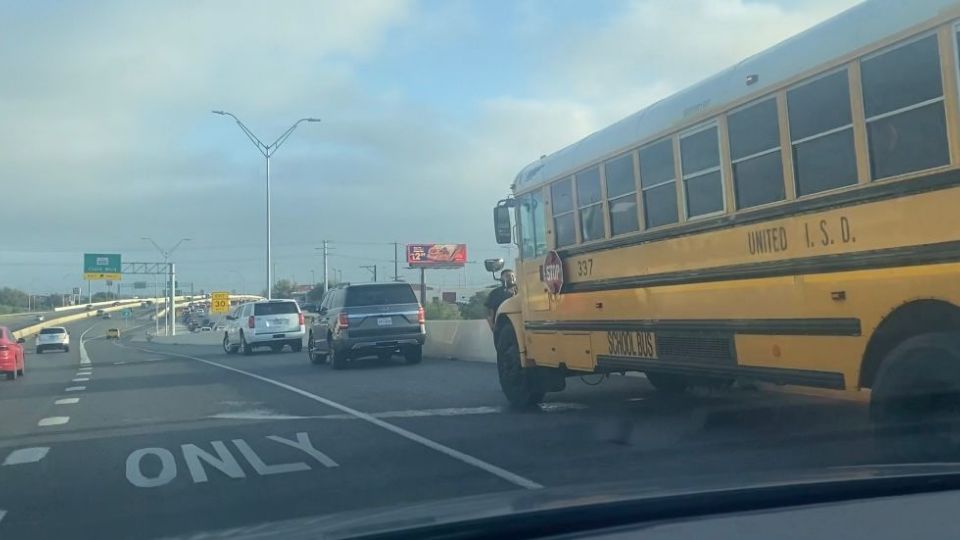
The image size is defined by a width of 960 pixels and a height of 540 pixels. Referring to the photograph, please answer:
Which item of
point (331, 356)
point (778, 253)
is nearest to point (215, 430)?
point (778, 253)

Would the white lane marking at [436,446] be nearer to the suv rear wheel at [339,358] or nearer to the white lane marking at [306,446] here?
the white lane marking at [306,446]

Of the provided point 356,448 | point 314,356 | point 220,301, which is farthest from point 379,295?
point 220,301

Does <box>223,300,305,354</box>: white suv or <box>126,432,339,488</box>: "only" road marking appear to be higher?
<box>223,300,305,354</box>: white suv

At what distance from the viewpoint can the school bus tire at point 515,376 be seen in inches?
450

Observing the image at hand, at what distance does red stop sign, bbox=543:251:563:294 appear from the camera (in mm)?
10633

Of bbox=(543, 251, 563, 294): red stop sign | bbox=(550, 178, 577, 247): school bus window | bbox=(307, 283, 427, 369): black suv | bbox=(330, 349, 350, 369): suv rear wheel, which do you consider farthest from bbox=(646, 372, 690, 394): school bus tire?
bbox=(330, 349, 350, 369): suv rear wheel

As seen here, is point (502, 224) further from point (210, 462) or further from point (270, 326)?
point (270, 326)

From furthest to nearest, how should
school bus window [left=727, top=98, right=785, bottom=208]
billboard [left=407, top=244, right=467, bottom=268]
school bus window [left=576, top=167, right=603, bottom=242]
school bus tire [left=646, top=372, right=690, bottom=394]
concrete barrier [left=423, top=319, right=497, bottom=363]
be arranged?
billboard [left=407, top=244, right=467, bottom=268] < concrete barrier [left=423, top=319, right=497, bottom=363] < school bus tire [left=646, top=372, right=690, bottom=394] < school bus window [left=576, top=167, right=603, bottom=242] < school bus window [left=727, top=98, right=785, bottom=208]

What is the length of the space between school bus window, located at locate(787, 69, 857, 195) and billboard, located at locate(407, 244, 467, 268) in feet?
282

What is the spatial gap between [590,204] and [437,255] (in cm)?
8715

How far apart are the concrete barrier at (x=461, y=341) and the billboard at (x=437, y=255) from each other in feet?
225

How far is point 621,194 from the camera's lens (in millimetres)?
9391

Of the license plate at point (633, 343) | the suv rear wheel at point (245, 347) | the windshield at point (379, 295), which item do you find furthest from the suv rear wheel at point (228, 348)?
the license plate at point (633, 343)

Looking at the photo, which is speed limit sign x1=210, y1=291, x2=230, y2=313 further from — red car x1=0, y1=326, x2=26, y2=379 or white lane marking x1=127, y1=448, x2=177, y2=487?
white lane marking x1=127, y1=448, x2=177, y2=487
